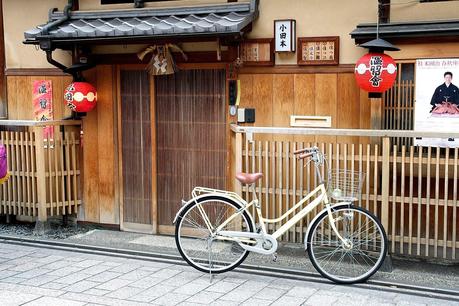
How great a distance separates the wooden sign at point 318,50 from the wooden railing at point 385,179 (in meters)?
1.20

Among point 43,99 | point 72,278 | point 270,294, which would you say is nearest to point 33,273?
point 72,278

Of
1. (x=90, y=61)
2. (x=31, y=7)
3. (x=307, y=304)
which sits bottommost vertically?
(x=307, y=304)

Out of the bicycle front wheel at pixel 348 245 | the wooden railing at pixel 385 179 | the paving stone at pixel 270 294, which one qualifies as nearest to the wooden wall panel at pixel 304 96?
the wooden railing at pixel 385 179

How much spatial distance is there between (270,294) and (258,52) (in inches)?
164

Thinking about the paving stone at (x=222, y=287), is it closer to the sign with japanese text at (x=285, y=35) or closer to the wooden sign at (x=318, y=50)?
the wooden sign at (x=318, y=50)

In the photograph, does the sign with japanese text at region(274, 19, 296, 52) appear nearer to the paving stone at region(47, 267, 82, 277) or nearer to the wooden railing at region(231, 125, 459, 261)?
the wooden railing at region(231, 125, 459, 261)

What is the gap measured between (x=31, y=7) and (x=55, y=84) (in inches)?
62.0

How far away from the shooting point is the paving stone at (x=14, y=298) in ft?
22.5

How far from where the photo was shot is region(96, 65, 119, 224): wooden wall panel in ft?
35.2

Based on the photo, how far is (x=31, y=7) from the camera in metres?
11.2

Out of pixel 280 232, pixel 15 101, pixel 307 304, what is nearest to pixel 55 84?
pixel 15 101

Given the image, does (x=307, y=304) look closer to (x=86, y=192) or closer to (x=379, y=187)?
(x=379, y=187)

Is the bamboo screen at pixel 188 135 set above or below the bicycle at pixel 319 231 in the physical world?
above

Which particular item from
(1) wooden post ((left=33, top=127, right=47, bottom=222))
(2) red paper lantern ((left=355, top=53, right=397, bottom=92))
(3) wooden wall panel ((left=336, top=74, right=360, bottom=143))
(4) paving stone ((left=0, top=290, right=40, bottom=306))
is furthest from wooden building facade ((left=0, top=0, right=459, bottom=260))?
(4) paving stone ((left=0, top=290, right=40, bottom=306))
